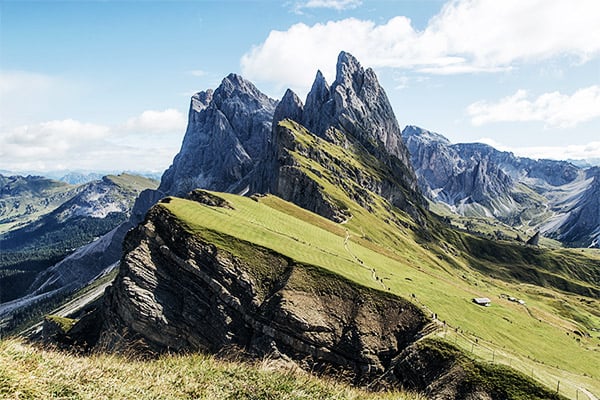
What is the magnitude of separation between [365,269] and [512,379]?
37.7m

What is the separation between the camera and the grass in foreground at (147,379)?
465 inches

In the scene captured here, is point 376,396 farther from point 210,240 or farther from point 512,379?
point 210,240

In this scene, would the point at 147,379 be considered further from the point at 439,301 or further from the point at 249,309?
the point at 439,301

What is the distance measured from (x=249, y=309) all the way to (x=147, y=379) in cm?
4730

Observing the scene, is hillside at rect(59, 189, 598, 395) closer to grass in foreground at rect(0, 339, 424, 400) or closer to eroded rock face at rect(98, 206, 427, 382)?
eroded rock face at rect(98, 206, 427, 382)

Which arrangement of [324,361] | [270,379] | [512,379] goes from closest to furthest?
[270,379]
[512,379]
[324,361]

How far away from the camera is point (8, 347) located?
42.6 ft

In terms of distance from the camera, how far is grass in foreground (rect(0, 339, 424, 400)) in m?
11.8

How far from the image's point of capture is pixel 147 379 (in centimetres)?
1448

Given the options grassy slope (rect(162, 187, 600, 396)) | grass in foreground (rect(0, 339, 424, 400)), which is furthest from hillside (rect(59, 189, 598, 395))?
grass in foreground (rect(0, 339, 424, 400))

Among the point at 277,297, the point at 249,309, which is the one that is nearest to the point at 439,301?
the point at 277,297

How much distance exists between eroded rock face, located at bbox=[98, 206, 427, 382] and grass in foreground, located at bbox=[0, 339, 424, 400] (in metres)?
39.5

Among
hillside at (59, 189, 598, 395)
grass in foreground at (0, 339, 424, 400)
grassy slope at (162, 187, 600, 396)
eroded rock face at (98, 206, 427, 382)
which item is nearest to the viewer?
grass in foreground at (0, 339, 424, 400)

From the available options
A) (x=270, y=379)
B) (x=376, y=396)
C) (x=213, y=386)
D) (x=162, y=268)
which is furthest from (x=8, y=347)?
(x=162, y=268)
